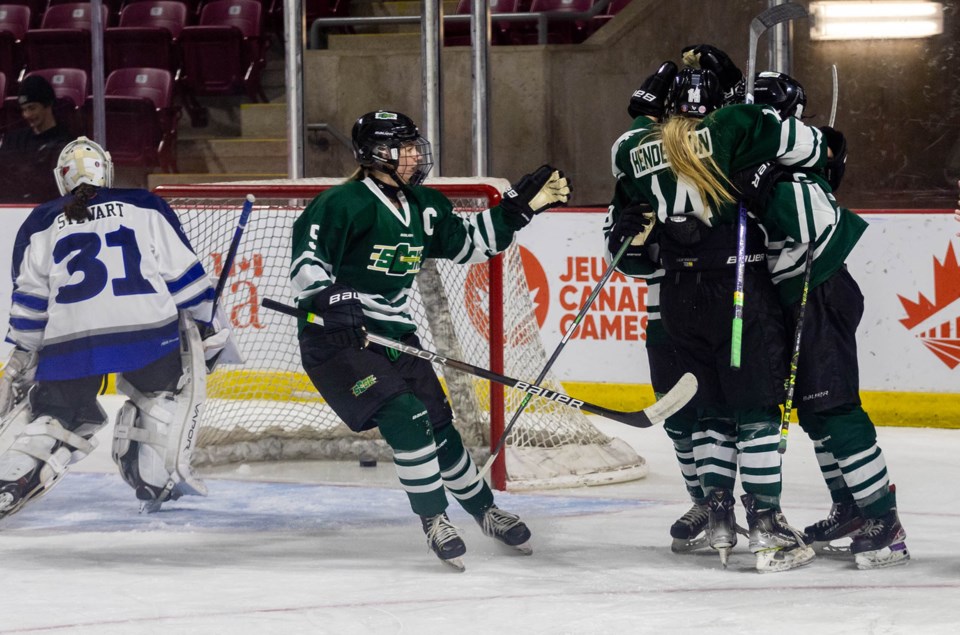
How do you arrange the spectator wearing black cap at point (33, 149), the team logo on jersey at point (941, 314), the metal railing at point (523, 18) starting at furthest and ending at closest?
the metal railing at point (523, 18)
the spectator wearing black cap at point (33, 149)
the team logo on jersey at point (941, 314)

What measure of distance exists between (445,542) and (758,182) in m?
1.00

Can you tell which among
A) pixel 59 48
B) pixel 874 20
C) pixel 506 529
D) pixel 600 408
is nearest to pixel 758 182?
pixel 600 408

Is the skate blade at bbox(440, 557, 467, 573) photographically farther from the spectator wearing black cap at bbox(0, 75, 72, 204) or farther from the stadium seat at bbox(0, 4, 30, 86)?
the stadium seat at bbox(0, 4, 30, 86)

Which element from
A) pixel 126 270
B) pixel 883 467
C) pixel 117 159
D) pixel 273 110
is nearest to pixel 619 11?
pixel 273 110

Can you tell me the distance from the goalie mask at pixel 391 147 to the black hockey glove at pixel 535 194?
21 cm

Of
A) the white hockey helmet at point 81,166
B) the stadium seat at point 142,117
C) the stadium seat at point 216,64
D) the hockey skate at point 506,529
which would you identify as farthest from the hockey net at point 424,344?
the stadium seat at point 216,64

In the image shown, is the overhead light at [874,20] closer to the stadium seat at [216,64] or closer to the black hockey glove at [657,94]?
the black hockey glove at [657,94]

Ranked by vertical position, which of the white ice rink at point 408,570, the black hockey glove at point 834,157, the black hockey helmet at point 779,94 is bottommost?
the white ice rink at point 408,570

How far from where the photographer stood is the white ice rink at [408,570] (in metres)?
2.76

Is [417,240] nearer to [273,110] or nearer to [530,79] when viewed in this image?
[530,79]

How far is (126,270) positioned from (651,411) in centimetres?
142

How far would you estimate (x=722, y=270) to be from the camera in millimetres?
3096

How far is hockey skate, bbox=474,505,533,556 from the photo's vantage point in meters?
3.33

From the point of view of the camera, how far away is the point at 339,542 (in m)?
3.58
